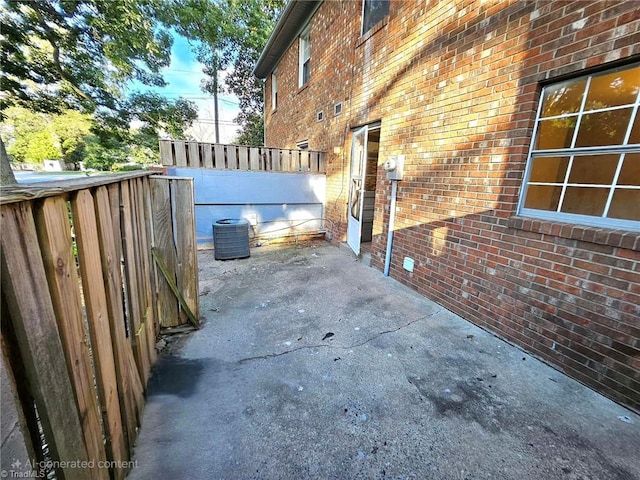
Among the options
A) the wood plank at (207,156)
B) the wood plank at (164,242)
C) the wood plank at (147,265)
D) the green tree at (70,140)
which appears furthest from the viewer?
the green tree at (70,140)

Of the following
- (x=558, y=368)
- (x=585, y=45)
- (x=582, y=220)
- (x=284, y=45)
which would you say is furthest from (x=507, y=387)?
(x=284, y=45)

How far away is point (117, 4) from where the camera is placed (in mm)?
8414

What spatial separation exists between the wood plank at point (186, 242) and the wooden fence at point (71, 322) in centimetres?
83

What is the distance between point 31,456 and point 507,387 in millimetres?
2592

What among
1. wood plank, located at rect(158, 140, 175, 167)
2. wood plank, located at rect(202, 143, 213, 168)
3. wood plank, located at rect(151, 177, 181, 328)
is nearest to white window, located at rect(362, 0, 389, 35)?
wood plank, located at rect(202, 143, 213, 168)

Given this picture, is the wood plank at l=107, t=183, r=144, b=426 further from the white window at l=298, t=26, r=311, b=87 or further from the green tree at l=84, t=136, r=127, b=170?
the green tree at l=84, t=136, r=127, b=170

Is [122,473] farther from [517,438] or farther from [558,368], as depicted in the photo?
[558,368]

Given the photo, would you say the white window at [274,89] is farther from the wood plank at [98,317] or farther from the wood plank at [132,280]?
the wood plank at [98,317]

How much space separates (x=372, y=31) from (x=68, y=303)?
16.7 feet

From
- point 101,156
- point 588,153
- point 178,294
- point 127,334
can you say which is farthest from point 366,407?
point 101,156

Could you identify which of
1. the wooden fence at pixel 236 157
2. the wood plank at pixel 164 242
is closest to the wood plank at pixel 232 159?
the wooden fence at pixel 236 157

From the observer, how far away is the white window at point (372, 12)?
404cm

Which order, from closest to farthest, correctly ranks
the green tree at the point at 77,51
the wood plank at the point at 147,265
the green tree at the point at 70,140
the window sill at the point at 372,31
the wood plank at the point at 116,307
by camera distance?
the wood plank at the point at 116,307 < the wood plank at the point at 147,265 < the window sill at the point at 372,31 < the green tree at the point at 77,51 < the green tree at the point at 70,140

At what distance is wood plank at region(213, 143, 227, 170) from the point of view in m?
4.97
